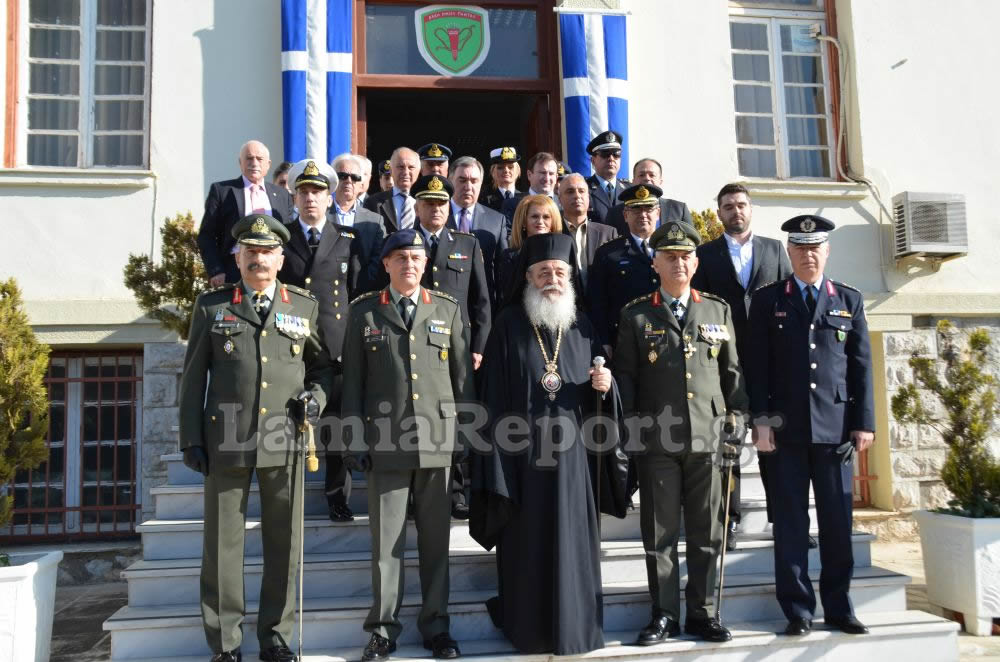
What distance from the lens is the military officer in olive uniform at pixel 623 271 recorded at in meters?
5.11

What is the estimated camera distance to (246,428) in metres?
4.12

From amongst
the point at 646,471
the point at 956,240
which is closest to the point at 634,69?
the point at 956,240

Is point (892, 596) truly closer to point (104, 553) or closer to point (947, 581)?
point (947, 581)

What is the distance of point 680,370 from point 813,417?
742 millimetres

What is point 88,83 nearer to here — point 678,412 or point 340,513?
point 340,513

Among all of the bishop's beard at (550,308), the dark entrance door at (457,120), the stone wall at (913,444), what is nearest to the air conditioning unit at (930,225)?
the stone wall at (913,444)

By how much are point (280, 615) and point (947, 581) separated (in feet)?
13.8

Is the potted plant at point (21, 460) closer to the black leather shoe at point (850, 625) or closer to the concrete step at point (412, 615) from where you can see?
the concrete step at point (412, 615)

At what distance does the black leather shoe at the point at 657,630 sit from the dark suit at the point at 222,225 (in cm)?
324

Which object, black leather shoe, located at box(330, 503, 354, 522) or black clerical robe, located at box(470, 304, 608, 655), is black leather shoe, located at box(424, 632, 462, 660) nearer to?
black clerical robe, located at box(470, 304, 608, 655)

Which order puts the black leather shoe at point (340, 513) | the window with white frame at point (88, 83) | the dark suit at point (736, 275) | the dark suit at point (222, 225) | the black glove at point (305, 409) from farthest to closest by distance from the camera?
the window with white frame at point (88, 83) < the dark suit at point (222, 225) < the dark suit at point (736, 275) < the black leather shoe at point (340, 513) < the black glove at point (305, 409)

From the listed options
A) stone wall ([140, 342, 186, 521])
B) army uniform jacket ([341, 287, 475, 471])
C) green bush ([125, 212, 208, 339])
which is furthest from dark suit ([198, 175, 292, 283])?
stone wall ([140, 342, 186, 521])

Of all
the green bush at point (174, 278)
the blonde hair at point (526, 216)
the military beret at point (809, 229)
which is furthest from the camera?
the green bush at point (174, 278)

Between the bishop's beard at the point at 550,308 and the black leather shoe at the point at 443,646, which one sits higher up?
the bishop's beard at the point at 550,308
